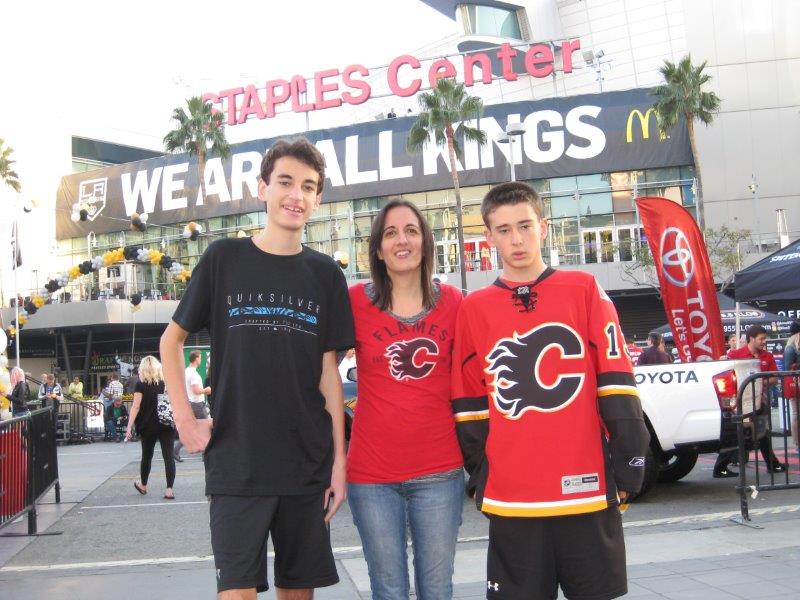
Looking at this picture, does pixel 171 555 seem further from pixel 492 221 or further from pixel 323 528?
pixel 492 221

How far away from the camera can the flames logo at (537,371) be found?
2906 mm

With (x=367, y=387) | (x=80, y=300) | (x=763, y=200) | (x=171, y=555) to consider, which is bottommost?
(x=171, y=555)

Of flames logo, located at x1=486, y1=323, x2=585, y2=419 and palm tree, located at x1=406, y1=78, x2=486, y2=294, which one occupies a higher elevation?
palm tree, located at x1=406, y1=78, x2=486, y2=294

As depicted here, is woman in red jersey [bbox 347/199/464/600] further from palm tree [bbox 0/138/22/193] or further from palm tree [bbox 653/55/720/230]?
palm tree [bbox 0/138/22/193]

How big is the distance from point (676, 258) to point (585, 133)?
2993cm

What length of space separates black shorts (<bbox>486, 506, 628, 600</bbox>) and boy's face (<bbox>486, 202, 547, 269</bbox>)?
36.1 inches

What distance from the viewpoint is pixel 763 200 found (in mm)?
41844

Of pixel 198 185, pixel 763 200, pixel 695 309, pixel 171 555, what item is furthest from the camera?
pixel 198 185

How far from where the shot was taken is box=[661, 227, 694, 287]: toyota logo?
11.1m

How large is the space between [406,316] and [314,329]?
1.40 ft

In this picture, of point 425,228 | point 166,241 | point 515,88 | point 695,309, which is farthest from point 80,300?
point 425,228

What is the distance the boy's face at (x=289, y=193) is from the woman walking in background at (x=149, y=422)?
23.2ft

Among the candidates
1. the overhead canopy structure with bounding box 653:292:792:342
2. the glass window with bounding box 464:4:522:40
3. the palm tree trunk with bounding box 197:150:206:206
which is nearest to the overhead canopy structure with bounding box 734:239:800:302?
the overhead canopy structure with bounding box 653:292:792:342

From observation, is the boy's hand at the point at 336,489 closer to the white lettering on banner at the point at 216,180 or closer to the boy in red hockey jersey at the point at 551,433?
the boy in red hockey jersey at the point at 551,433
